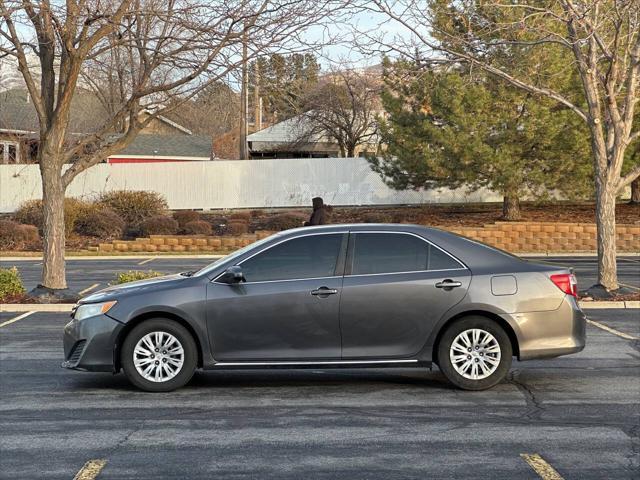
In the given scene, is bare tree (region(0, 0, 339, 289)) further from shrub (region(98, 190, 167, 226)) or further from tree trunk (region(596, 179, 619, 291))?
shrub (region(98, 190, 167, 226))

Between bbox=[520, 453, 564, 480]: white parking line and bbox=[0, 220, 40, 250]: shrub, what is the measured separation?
26.0 m

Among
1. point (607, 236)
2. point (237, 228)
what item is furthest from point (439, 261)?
point (237, 228)

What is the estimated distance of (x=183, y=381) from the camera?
875 cm

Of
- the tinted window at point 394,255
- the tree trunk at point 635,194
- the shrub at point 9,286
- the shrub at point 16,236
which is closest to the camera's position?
the tinted window at point 394,255

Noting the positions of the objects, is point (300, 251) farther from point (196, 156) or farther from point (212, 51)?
point (196, 156)

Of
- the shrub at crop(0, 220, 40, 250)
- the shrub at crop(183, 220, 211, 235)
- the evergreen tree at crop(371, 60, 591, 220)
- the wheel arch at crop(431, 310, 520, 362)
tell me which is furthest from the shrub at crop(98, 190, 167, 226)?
the wheel arch at crop(431, 310, 520, 362)

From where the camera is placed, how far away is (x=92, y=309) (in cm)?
892

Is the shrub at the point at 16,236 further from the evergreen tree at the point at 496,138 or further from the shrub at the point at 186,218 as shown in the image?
the evergreen tree at the point at 496,138

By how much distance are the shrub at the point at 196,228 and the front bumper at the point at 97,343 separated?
73.7 feet

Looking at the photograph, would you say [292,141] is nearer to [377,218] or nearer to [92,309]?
[377,218]

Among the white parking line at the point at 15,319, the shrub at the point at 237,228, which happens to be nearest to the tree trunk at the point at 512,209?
the shrub at the point at 237,228

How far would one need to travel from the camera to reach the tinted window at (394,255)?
895 cm

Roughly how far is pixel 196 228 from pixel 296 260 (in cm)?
2266

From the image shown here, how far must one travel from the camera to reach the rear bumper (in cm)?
880
